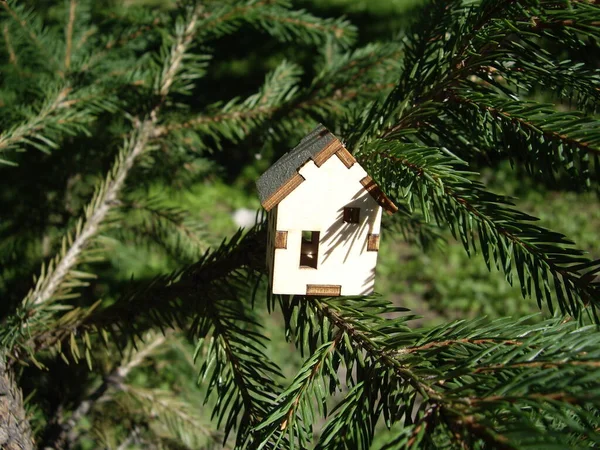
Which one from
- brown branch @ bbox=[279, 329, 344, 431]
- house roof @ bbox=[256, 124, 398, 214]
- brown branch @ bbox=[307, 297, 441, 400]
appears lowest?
brown branch @ bbox=[279, 329, 344, 431]

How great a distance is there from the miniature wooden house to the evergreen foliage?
5cm

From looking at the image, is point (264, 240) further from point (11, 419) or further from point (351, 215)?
point (11, 419)

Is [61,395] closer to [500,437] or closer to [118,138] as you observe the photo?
[118,138]

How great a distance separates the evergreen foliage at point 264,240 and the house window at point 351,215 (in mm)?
78

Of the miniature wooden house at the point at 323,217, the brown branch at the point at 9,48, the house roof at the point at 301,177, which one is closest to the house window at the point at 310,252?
the miniature wooden house at the point at 323,217

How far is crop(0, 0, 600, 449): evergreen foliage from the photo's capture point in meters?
0.81

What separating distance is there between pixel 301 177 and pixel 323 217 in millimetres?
95

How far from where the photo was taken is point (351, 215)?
1055 millimetres

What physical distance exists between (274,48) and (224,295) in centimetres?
515

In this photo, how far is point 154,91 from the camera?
67.4 inches

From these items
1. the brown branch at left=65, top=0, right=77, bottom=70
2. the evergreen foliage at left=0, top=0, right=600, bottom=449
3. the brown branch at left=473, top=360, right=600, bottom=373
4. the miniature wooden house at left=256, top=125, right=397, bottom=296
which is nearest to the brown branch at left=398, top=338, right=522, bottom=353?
the evergreen foliage at left=0, top=0, right=600, bottom=449

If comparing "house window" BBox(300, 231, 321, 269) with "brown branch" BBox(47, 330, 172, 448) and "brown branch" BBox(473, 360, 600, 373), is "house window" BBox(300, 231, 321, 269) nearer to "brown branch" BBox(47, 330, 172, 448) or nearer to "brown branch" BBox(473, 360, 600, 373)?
"brown branch" BBox(473, 360, 600, 373)

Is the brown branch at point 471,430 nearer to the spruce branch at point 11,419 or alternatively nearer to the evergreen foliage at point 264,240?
the evergreen foliage at point 264,240

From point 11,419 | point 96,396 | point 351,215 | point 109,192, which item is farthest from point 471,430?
point 96,396
